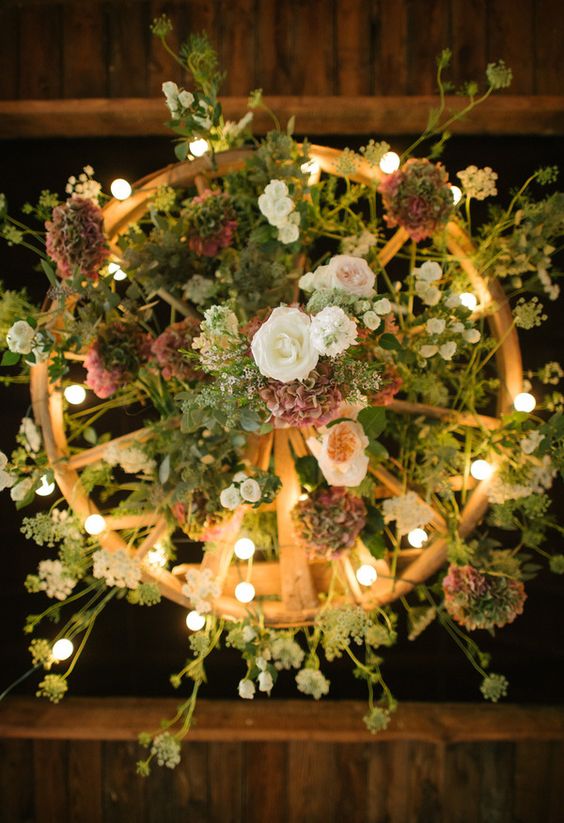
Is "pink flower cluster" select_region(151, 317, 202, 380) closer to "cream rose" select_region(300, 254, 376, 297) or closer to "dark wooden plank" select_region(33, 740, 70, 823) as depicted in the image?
"cream rose" select_region(300, 254, 376, 297)

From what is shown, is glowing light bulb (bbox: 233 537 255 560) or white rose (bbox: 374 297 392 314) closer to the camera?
white rose (bbox: 374 297 392 314)

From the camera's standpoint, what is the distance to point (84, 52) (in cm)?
265

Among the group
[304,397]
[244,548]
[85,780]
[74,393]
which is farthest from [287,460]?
[85,780]

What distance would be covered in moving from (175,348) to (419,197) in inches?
29.0

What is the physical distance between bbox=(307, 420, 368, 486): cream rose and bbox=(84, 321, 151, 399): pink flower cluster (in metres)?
0.57

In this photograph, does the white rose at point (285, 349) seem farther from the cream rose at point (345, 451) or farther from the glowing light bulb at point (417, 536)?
the glowing light bulb at point (417, 536)

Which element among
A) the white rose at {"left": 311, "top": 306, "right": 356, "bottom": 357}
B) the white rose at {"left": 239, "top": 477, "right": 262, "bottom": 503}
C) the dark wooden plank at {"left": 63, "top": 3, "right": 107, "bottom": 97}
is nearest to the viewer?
the white rose at {"left": 311, "top": 306, "right": 356, "bottom": 357}

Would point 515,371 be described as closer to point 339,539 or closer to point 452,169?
point 339,539

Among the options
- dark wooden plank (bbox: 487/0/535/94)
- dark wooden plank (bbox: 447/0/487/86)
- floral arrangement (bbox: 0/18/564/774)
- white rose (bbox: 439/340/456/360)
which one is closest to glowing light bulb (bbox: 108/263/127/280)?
floral arrangement (bbox: 0/18/564/774)

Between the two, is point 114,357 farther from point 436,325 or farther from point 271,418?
point 436,325

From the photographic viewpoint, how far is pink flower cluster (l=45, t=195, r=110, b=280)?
5.56ft

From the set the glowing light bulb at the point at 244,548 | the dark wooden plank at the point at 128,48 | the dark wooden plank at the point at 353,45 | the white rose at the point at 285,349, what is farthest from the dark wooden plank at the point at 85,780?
the dark wooden plank at the point at 353,45

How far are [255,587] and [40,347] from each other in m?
0.98

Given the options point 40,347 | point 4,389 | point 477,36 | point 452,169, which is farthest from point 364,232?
point 4,389
